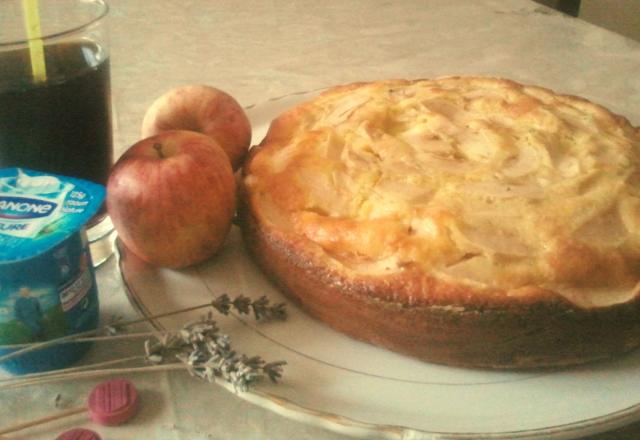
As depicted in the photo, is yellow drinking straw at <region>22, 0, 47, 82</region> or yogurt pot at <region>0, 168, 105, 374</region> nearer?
yogurt pot at <region>0, 168, 105, 374</region>

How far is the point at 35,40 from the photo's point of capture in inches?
38.6

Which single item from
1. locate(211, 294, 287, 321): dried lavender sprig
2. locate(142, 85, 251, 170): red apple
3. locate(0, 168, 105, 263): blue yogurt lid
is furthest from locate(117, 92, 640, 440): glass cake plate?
locate(142, 85, 251, 170): red apple

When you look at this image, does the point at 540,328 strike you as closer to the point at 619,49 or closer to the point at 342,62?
the point at 342,62

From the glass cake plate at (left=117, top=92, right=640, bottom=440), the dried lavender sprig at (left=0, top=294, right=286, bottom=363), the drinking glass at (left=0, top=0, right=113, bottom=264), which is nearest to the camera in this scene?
the glass cake plate at (left=117, top=92, right=640, bottom=440)

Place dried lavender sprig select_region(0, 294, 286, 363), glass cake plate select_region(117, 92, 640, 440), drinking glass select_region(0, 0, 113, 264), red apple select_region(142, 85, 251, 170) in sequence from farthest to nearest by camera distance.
→ red apple select_region(142, 85, 251, 170) → drinking glass select_region(0, 0, 113, 264) → dried lavender sprig select_region(0, 294, 286, 363) → glass cake plate select_region(117, 92, 640, 440)

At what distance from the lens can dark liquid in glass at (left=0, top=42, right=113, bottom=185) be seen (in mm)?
1015

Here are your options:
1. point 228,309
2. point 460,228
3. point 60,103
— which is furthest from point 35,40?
point 460,228

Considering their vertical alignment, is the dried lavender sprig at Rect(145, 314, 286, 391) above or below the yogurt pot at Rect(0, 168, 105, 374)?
below

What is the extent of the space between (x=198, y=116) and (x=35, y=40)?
1.05 feet

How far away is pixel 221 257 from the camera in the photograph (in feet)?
3.54

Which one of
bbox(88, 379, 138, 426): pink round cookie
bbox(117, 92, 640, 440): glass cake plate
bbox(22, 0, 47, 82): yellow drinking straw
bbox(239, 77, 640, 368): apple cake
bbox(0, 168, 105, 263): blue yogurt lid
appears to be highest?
bbox(22, 0, 47, 82): yellow drinking straw

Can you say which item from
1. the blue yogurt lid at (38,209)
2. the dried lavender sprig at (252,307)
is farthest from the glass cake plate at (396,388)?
the blue yogurt lid at (38,209)

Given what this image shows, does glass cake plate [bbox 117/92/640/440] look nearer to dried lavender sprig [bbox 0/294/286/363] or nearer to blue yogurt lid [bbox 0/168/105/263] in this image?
dried lavender sprig [bbox 0/294/286/363]

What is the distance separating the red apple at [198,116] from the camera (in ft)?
3.96
